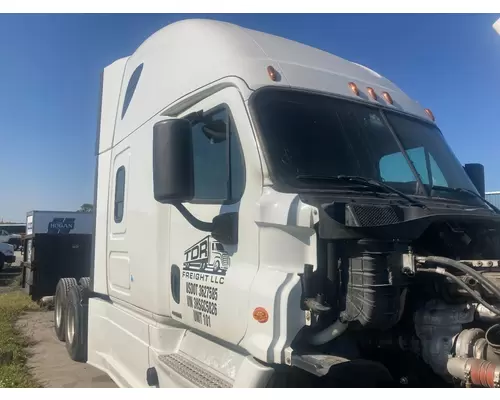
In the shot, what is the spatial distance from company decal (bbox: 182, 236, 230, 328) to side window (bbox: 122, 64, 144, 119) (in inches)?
84.6

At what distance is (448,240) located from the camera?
3.24m

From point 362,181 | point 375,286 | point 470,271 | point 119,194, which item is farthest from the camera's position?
point 119,194

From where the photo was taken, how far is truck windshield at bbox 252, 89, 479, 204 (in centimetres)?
338

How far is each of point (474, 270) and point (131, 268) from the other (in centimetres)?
310

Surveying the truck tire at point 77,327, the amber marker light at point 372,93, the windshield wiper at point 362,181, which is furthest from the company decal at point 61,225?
the windshield wiper at point 362,181

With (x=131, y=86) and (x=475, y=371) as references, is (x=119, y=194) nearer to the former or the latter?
(x=131, y=86)

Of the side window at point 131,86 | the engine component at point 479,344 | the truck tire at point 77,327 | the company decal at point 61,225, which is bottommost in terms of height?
the truck tire at point 77,327

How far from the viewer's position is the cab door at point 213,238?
3.27 meters

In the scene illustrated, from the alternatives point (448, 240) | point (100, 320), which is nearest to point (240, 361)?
point (448, 240)

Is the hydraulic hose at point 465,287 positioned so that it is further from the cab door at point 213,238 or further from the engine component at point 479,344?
the cab door at point 213,238

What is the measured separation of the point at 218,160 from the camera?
12.0 ft

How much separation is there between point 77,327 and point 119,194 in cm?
223

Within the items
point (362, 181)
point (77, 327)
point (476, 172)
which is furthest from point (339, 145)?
point (77, 327)

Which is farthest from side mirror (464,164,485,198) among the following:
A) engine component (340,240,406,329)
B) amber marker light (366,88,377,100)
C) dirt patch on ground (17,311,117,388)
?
dirt patch on ground (17,311,117,388)
